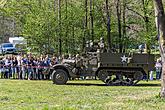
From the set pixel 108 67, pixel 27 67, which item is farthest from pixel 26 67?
pixel 108 67

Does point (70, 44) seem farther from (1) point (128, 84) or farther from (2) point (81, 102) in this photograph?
(2) point (81, 102)

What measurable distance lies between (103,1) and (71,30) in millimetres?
4910

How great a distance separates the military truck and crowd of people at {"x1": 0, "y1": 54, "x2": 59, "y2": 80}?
2.95 metres

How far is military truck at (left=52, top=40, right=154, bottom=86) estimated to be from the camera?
2611cm

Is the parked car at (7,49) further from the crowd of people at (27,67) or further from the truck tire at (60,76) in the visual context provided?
the truck tire at (60,76)

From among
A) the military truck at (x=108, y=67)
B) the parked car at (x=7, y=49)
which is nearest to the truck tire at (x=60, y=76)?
the military truck at (x=108, y=67)

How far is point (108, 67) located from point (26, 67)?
6.95 meters

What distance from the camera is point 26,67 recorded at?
30.9 metres

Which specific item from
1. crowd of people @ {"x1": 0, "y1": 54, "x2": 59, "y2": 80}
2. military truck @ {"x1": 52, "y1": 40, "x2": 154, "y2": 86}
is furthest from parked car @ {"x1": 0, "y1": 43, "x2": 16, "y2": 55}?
military truck @ {"x1": 52, "y1": 40, "x2": 154, "y2": 86}

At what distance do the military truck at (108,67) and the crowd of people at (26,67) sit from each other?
2946mm

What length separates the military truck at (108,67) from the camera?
26109mm

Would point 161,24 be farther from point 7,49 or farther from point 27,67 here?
point 7,49

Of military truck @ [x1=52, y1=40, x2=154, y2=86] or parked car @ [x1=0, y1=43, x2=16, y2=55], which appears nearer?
military truck @ [x1=52, y1=40, x2=154, y2=86]

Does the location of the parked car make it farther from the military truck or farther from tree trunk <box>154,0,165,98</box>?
tree trunk <box>154,0,165,98</box>
